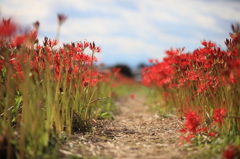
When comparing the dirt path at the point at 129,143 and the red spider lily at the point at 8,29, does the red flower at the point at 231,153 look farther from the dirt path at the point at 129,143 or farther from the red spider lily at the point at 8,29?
the red spider lily at the point at 8,29

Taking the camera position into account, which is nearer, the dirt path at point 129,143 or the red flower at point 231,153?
the red flower at point 231,153

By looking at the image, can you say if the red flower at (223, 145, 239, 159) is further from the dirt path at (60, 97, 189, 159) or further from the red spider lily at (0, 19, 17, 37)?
the red spider lily at (0, 19, 17, 37)

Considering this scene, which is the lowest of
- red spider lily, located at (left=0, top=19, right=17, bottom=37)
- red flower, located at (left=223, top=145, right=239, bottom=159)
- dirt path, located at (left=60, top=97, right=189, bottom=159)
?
dirt path, located at (left=60, top=97, right=189, bottom=159)

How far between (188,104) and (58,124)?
260cm

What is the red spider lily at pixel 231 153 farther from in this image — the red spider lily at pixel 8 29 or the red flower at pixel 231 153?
the red spider lily at pixel 8 29

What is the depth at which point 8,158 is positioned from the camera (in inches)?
109

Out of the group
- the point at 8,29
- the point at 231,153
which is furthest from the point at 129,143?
the point at 8,29

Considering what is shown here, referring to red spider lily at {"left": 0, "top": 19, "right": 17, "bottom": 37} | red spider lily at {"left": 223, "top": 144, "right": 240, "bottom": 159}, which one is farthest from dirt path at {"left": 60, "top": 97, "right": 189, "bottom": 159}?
red spider lily at {"left": 0, "top": 19, "right": 17, "bottom": 37}

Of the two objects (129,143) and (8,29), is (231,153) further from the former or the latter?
(8,29)

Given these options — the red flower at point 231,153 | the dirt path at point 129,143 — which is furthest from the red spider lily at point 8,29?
the red flower at point 231,153

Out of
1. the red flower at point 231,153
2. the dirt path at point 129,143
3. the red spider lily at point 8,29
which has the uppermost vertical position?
the red spider lily at point 8,29

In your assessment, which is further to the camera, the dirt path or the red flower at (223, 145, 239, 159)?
the dirt path

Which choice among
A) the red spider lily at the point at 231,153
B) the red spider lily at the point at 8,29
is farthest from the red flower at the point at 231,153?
the red spider lily at the point at 8,29

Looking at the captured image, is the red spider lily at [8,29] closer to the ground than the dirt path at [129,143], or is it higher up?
higher up
